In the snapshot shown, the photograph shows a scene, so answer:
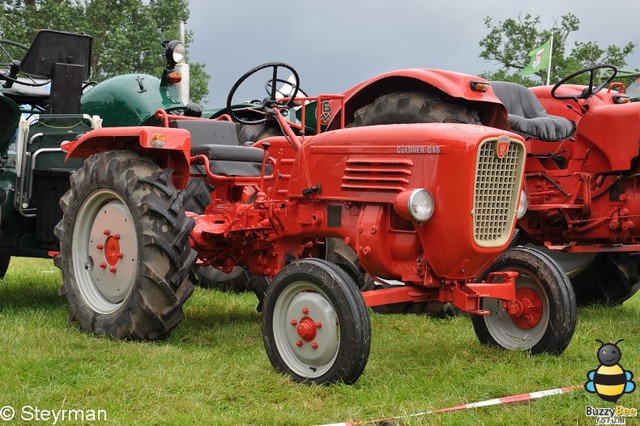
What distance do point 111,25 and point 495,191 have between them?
20441 millimetres

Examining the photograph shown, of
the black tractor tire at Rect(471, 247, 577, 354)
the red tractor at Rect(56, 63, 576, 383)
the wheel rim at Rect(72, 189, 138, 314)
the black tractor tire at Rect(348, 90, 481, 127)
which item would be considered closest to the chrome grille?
Answer: the red tractor at Rect(56, 63, 576, 383)

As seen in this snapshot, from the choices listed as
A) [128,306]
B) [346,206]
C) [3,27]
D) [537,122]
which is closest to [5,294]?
Result: [128,306]

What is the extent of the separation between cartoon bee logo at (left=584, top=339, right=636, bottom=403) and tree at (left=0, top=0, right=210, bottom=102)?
19.0 meters

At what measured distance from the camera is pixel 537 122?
227 inches

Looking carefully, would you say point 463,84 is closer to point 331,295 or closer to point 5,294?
point 331,295

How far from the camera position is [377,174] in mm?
3988

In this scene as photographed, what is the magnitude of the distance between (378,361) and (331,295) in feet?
2.20

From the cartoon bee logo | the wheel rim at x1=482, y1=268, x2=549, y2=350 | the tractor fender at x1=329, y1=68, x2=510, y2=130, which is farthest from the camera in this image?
the tractor fender at x1=329, y1=68, x2=510, y2=130

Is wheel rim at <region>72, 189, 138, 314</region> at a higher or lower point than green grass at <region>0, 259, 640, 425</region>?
higher

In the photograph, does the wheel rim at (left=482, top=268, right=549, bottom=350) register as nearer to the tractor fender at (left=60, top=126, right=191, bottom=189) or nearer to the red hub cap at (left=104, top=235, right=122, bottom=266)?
the tractor fender at (left=60, top=126, right=191, bottom=189)

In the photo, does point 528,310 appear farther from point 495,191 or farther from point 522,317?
point 495,191

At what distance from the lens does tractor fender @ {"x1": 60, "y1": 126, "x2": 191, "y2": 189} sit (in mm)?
4648

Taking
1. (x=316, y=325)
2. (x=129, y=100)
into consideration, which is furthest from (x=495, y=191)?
(x=129, y=100)

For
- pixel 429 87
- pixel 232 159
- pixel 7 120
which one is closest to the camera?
pixel 232 159
